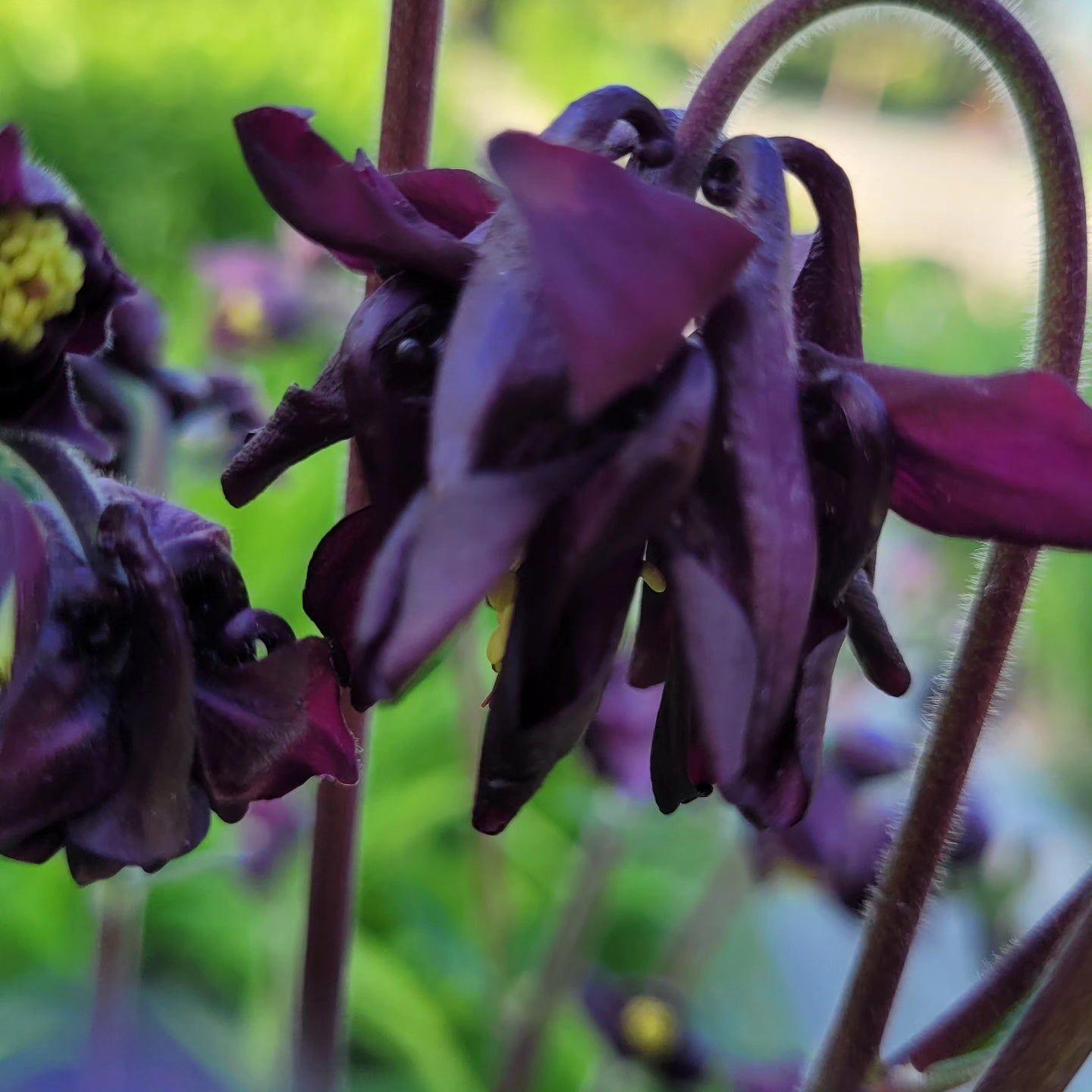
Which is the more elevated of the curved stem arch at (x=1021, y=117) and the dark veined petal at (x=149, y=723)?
the curved stem arch at (x=1021, y=117)

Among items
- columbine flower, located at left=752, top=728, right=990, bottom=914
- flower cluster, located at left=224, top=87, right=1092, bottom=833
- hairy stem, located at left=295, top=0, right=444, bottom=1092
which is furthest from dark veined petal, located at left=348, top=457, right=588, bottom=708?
columbine flower, located at left=752, top=728, right=990, bottom=914

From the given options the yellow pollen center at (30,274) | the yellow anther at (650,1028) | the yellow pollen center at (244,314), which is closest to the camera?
the yellow pollen center at (30,274)

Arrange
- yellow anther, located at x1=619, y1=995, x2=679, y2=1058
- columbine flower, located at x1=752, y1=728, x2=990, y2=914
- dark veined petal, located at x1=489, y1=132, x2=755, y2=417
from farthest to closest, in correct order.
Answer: yellow anther, located at x1=619, y1=995, x2=679, y2=1058, columbine flower, located at x1=752, y1=728, x2=990, y2=914, dark veined petal, located at x1=489, y1=132, x2=755, y2=417

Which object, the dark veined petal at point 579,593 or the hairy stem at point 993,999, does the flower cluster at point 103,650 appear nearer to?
the dark veined petal at point 579,593

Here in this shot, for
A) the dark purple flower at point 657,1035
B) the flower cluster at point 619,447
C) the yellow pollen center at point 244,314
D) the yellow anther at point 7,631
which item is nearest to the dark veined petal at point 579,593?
the flower cluster at point 619,447

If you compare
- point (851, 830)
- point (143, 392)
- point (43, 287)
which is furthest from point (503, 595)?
point (851, 830)

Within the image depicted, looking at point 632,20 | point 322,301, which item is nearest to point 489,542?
point 322,301

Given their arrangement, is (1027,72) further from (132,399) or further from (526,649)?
(132,399)

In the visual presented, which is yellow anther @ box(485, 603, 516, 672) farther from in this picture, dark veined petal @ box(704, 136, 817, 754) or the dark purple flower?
the dark purple flower
